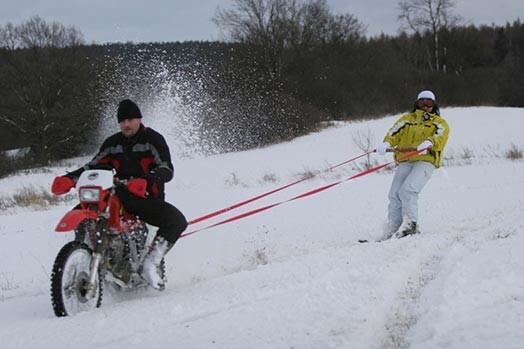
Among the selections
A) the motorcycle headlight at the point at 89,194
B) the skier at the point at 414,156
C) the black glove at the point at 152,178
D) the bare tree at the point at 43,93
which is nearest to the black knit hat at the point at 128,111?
the black glove at the point at 152,178

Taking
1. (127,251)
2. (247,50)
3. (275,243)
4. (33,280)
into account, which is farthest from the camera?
(247,50)

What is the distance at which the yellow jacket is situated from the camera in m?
6.90

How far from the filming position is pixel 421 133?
708 cm

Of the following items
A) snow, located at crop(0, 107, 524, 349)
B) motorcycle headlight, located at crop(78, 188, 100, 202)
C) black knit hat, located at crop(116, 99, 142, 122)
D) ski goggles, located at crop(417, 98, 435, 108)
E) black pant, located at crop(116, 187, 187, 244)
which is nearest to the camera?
snow, located at crop(0, 107, 524, 349)

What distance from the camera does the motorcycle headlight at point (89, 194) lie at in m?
4.37

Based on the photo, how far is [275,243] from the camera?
7.52 m

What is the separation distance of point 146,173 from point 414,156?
11.8ft

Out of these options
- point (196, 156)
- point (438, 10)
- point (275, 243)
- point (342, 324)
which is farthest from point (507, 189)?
→ point (438, 10)

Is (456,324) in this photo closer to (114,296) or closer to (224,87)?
(114,296)

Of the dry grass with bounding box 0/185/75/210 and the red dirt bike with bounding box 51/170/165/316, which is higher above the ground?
the red dirt bike with bounding box 51/170/165/316

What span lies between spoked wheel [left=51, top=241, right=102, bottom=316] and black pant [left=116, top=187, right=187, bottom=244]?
0.68 metres

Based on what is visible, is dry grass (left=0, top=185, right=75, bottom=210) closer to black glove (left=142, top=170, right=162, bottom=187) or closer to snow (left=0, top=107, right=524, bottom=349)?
snow (left=0, top=107, right=524, bottom=349)

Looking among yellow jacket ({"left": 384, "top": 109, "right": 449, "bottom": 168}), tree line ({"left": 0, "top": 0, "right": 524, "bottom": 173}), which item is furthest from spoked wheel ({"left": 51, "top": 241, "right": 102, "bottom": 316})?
tree line ({"left": 0, "top": 0, "right": 524, "bottom": 173})

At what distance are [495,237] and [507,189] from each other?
16.0ft
